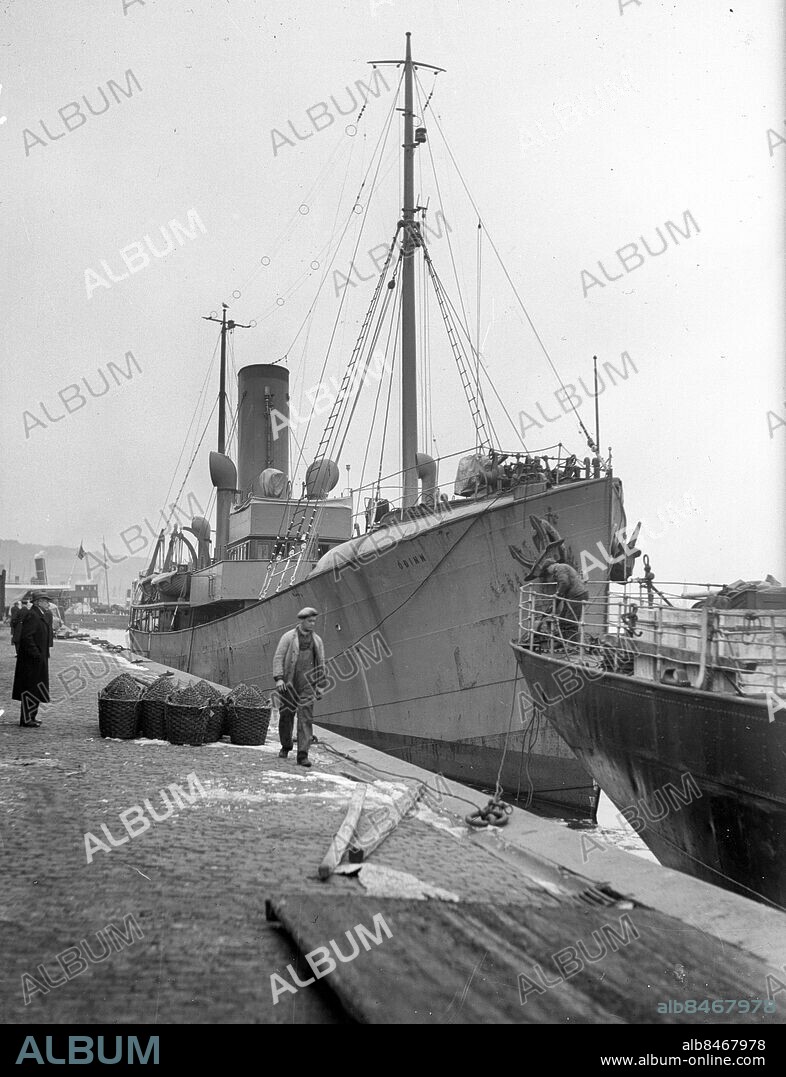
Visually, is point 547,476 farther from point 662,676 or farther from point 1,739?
point 1,739

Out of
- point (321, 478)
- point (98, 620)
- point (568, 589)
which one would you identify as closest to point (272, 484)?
point (321, 478)

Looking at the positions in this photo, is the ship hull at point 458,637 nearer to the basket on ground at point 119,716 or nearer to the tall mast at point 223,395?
the basket on ground at point 119,716

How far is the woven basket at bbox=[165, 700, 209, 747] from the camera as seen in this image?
8.79 metres

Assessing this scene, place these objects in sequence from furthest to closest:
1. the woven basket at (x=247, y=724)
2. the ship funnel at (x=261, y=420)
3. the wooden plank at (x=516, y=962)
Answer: the ship funnel at (x=261, y=420) → the woven basket at (x=247, y=724) → the wooden plank at (x=516, y=962)

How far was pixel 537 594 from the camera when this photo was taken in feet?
31.8

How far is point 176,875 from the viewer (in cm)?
434

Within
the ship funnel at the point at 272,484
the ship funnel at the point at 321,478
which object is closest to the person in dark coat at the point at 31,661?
the ship funnel at the point at 321,478

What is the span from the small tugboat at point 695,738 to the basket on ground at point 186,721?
13.3ft

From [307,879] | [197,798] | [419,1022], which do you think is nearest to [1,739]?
[197,798]

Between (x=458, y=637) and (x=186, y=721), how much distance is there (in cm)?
503

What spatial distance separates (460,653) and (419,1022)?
9.91 m

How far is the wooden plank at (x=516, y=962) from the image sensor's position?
2781mm

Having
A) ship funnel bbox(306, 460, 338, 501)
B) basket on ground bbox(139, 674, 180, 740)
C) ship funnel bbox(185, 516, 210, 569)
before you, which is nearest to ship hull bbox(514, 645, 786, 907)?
basket on ground bbox(139, 674, 180, 740)

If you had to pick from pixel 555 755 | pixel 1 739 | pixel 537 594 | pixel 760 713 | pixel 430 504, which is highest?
pixel 430 504
